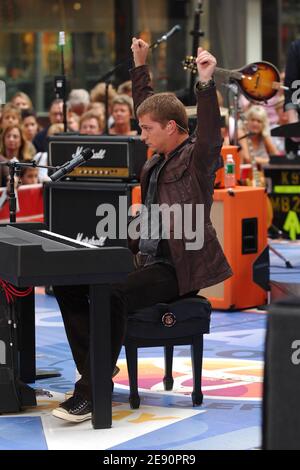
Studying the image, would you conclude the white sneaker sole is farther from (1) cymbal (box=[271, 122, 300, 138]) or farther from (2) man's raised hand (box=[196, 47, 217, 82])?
(1) cymbal (box=[271, 122, 300, 138])

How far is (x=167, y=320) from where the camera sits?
572cm

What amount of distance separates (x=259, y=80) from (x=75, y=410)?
14.0 ft

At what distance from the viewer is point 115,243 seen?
8.98 metres

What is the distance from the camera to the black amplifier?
883cm

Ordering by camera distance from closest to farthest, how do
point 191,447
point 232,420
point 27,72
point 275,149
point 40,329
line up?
1. point 191,447
2. point 232,420
3. point 40,329
4. point 275,149
5. point 27,72

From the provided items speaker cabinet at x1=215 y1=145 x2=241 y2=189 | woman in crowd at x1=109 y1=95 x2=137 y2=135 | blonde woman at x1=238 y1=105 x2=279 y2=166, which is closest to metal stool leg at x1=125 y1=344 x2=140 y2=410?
speaker cabinet at x1=215 y1=145 x2=241 y2=189

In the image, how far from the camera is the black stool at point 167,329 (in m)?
5.71

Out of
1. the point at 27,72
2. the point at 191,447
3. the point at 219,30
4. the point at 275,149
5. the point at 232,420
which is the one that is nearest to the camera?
the point at 191,447

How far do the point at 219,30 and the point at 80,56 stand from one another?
3.23m

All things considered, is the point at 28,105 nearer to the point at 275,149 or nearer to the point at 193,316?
the point at 275,149

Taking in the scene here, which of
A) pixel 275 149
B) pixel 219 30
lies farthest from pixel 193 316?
pixel 219 30

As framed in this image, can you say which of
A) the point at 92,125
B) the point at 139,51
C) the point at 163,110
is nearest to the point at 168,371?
the point at 163,110

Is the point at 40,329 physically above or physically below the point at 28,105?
below

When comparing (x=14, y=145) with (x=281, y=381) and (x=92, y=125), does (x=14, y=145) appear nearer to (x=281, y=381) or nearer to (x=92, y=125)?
(x=92, y=125)
